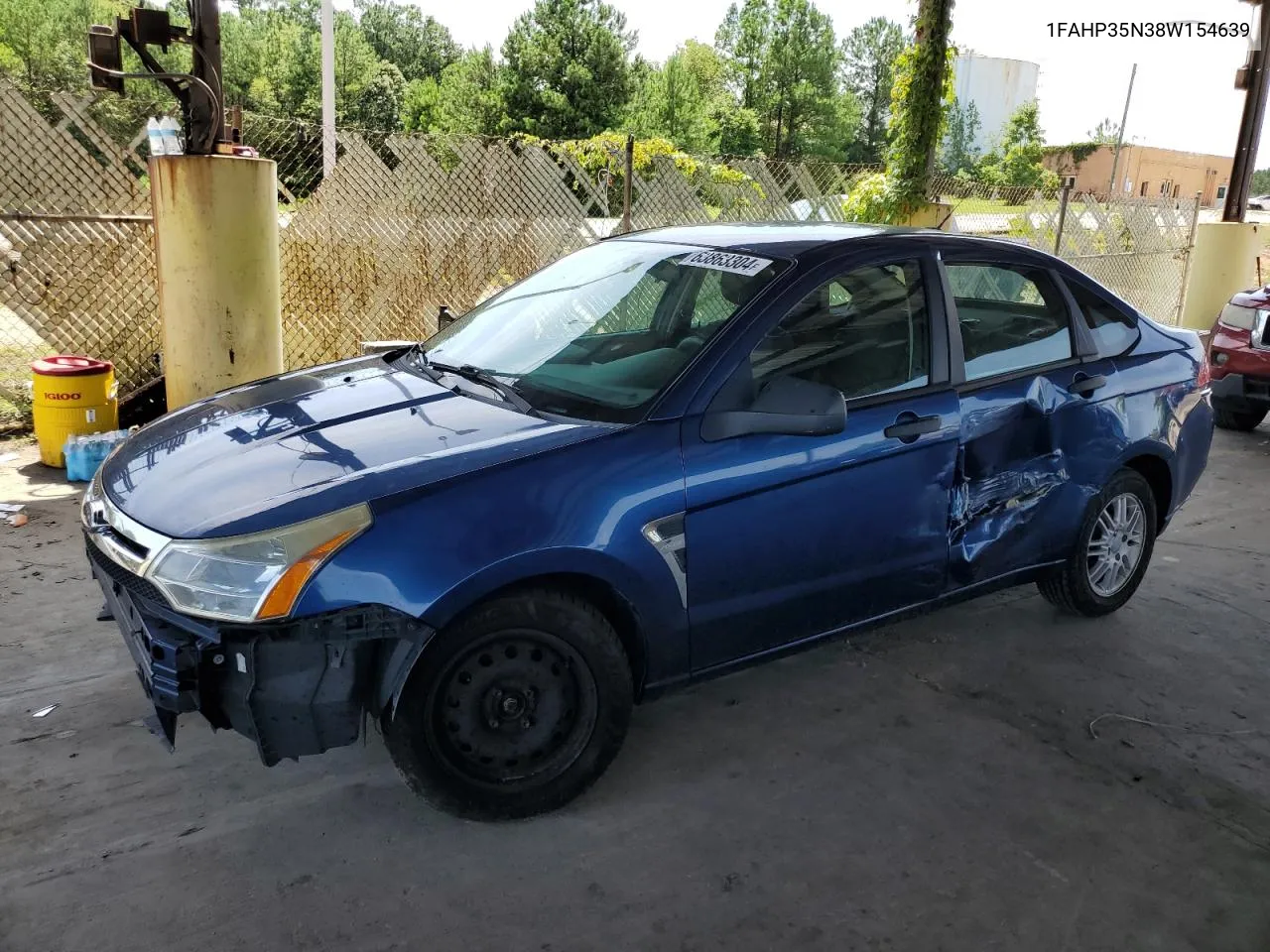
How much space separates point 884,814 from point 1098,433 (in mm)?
1985

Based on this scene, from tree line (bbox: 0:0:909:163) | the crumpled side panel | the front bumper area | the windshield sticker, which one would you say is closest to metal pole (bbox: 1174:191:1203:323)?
the crumpled side panel

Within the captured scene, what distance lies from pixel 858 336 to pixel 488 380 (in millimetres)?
1293

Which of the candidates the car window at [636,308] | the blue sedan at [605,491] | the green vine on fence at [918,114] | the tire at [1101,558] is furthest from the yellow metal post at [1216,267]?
the car window at [636,308]

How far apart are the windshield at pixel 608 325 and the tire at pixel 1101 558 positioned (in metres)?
1.96

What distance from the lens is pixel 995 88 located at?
123875mm

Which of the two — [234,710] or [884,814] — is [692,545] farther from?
[234,710]

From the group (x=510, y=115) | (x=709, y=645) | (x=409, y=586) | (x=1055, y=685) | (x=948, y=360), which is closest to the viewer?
(x=409, y=586)

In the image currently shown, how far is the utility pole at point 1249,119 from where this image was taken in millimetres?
13336

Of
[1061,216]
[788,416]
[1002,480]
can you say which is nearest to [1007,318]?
[1002,480]

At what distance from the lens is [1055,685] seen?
13.8ft

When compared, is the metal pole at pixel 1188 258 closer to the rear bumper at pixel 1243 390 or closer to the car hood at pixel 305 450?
the rear bumper at pixel 1243 390

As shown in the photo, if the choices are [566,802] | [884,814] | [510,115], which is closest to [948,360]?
[884,814]

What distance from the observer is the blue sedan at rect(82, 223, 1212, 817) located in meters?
2.80

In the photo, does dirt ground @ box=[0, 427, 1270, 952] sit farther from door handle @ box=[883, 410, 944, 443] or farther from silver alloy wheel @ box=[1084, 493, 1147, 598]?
door handle @ box=[883, 410, 944, 443]
